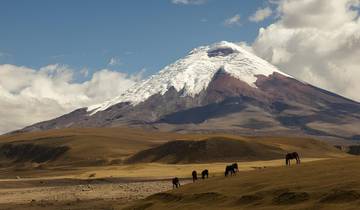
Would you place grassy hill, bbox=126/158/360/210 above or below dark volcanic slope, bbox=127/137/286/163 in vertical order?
below

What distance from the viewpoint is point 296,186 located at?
35156 millimetres

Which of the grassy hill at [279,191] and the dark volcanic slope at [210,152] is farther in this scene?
the dark volcanic slope at [210,152]

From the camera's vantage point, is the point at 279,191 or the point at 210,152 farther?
the point at 210,152

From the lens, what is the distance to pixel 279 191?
35.0m

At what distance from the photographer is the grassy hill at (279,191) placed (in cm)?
3098

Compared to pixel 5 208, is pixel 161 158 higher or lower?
higher

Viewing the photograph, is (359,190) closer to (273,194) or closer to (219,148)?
(273,194)

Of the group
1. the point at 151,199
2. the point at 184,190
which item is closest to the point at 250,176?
the point at 184,190

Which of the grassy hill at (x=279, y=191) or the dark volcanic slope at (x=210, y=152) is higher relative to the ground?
the dark volcanic slope at (x=210, y=152)

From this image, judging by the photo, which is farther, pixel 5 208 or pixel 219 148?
pixel 219 148

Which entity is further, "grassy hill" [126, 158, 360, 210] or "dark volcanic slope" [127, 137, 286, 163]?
"dark volcanic slope" [127, 137, 286, 163]

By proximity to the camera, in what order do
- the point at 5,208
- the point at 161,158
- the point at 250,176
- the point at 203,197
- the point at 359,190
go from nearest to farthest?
the point at 359,190, the point at 203,197, the point at 250,176, the point at 5,208, the point at 161,158

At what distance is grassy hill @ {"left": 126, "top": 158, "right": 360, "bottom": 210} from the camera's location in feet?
102

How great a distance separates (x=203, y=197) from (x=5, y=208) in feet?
81.1
